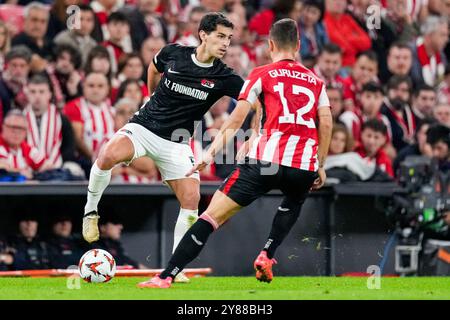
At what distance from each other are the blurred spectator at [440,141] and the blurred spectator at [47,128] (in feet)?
16.1

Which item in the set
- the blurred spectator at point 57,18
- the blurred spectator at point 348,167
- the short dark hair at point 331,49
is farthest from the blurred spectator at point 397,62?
the blurred spectator at point 57,18

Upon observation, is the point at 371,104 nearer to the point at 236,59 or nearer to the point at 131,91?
the point at 236,59

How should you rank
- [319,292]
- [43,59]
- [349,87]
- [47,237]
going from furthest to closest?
[349,87] < [43,59] < [47,237] < [319,292]

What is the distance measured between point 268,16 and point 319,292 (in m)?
8.97

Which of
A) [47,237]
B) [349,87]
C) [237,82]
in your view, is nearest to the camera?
Answer: [237,82]

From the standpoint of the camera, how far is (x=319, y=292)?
414 inches

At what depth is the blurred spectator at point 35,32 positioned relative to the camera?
1606 centimetres

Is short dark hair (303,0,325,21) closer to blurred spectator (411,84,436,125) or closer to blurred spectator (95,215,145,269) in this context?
blurred spectator (411,84,436,125)

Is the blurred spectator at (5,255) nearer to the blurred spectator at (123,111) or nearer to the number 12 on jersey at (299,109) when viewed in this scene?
the blurred spectator at (123,111)

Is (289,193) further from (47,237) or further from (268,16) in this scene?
(268,16)

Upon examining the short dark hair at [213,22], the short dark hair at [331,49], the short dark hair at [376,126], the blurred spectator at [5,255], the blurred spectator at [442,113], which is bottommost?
the blurred spectator at [5,255]

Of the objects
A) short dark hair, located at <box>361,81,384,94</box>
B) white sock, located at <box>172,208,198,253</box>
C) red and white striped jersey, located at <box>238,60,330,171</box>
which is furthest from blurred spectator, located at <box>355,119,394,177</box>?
red and white striped jersey, located at <box>238,60,330,171</box>

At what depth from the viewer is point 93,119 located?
15.3 meters

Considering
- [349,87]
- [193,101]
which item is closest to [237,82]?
[193,101]
